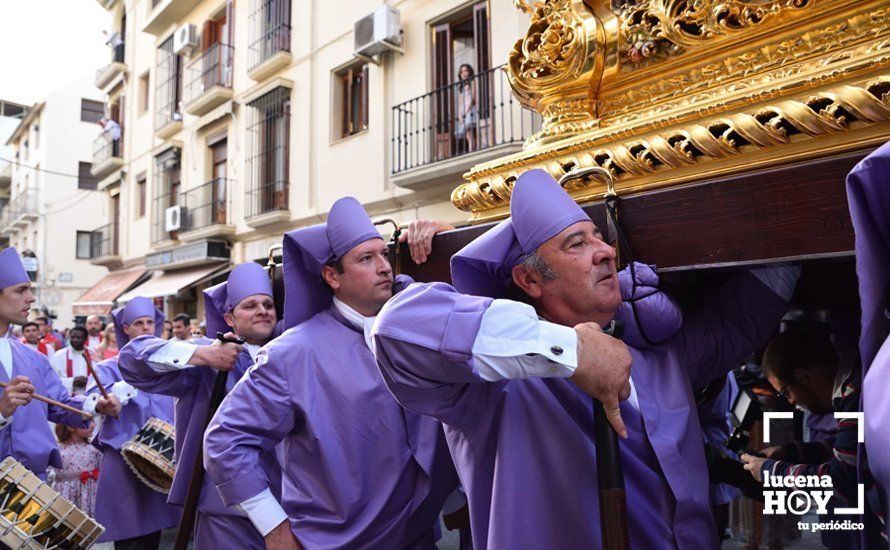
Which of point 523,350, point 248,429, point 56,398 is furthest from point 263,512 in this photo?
point 56,398

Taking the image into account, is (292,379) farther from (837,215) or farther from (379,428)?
(837,215)

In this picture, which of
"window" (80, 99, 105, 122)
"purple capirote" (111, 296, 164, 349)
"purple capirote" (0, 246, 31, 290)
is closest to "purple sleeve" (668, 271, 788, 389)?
"purple capirote" (0, 246, 31, 290)

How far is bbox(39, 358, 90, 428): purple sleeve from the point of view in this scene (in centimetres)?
434

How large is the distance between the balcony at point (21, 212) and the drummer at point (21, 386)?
27370 mm

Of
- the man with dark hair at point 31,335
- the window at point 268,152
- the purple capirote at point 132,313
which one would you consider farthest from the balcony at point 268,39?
the purple capirote at point 132,313

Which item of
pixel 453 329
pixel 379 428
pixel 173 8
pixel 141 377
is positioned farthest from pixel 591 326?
pixel 173 8

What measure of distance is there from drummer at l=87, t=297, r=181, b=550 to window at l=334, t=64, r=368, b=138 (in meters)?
6.97

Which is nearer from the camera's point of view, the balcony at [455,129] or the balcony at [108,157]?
Answer: the balcony at [455,129]

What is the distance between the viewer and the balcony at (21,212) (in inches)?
1107

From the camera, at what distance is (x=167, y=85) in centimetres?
1747

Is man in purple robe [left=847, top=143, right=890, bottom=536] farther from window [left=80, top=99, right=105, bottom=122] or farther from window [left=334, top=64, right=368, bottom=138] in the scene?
window [left=80, top=99, right=105, bottom=122]

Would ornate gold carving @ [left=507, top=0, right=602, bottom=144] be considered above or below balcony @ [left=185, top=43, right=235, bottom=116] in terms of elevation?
below

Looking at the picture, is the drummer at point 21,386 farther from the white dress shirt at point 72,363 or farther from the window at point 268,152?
the window at point 268,152

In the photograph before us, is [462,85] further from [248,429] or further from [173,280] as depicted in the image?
[173,280]
